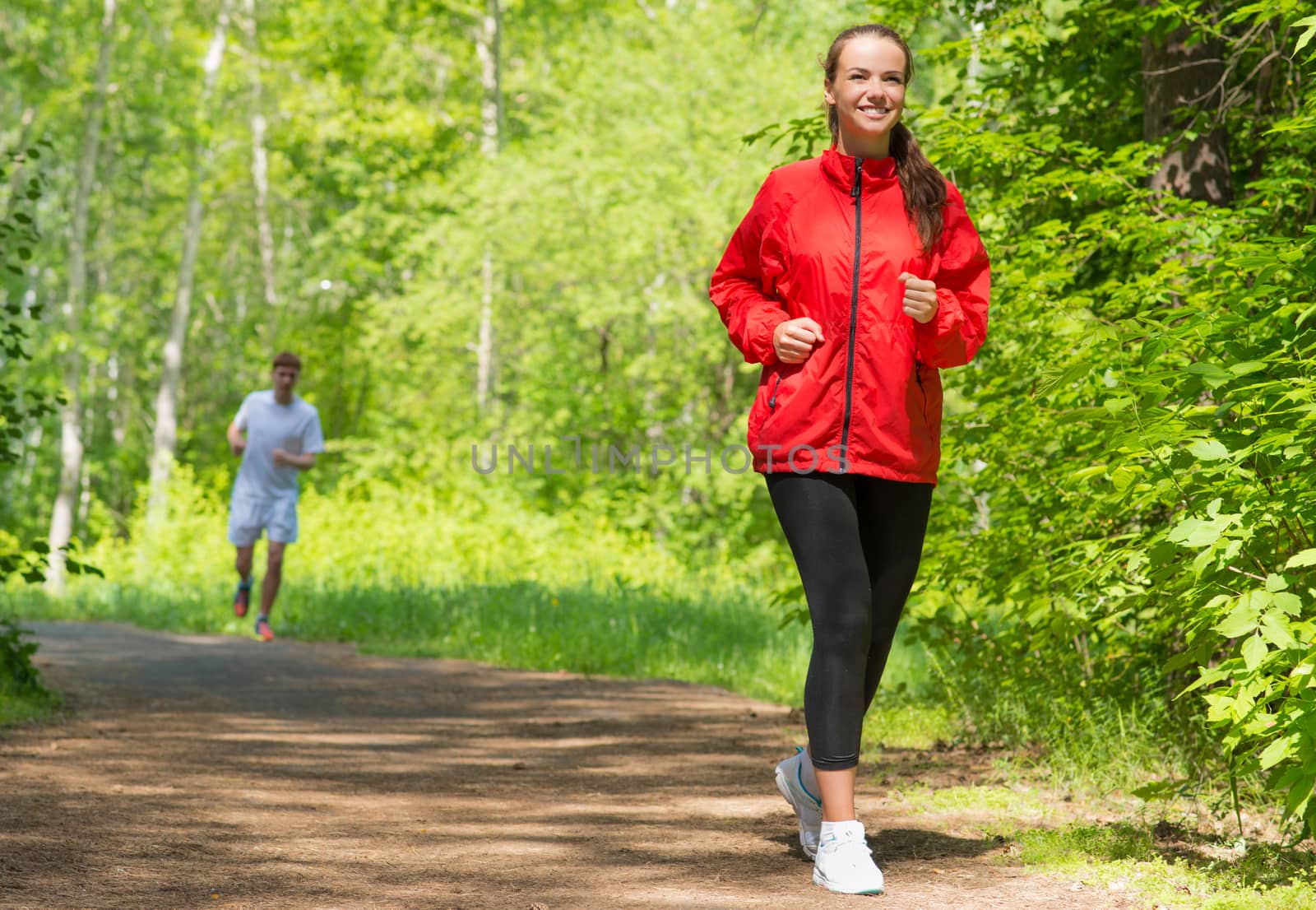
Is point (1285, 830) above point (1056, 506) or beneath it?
beneath

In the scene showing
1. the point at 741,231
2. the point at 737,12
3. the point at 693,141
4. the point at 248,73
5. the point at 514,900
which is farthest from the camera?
the point at 248,73

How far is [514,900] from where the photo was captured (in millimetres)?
3514

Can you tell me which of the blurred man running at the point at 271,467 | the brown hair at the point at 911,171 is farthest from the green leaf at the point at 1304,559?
the blurred man running at the point at 271,467

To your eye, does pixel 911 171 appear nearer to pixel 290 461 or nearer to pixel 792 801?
pixel 792 801

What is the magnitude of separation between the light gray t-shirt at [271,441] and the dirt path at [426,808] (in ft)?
8.47

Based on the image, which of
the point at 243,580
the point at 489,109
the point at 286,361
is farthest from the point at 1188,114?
the point at 489,109

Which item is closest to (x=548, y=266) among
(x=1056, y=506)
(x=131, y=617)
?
(x=131, y=617)

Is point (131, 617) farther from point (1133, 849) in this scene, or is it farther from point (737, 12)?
point (737, 12)

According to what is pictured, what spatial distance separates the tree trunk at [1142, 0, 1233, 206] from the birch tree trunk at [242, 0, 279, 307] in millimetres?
28425

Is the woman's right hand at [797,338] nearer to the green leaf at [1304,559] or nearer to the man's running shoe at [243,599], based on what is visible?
the green leaf at [1304,559]

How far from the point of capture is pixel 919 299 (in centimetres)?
354

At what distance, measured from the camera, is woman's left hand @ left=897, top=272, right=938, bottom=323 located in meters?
3.54

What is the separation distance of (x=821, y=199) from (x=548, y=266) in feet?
51.6

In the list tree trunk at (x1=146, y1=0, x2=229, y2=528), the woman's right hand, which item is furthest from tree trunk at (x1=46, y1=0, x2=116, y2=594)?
the woman's right hand
